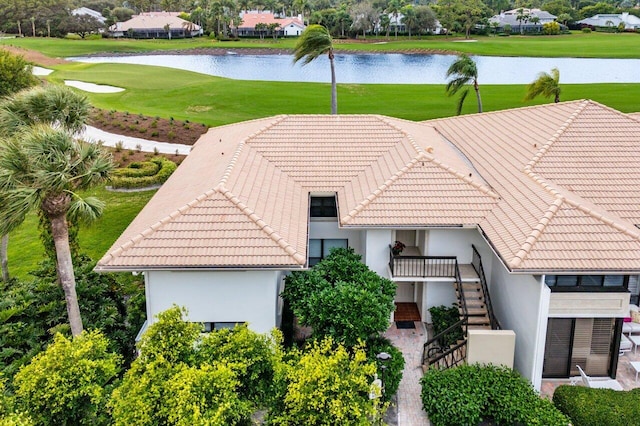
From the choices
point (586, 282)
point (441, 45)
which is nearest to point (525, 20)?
point (441, 45)

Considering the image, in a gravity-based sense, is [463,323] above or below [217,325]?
below

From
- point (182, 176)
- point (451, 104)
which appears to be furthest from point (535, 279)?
point (451, 104)

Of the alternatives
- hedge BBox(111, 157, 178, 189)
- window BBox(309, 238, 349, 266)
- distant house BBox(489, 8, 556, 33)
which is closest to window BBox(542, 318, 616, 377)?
window BBox(309, 238, 349, 266)

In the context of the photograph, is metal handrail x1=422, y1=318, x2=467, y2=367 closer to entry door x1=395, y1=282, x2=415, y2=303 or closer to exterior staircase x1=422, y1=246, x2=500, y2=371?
exterior staircase x1=422, y1=246, x2=500, y2=371

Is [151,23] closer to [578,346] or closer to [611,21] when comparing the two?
[611,21]

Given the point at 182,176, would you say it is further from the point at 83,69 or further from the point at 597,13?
the point at 597,13

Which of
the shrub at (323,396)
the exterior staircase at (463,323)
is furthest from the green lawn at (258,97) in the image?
the shrub at (323,396)
